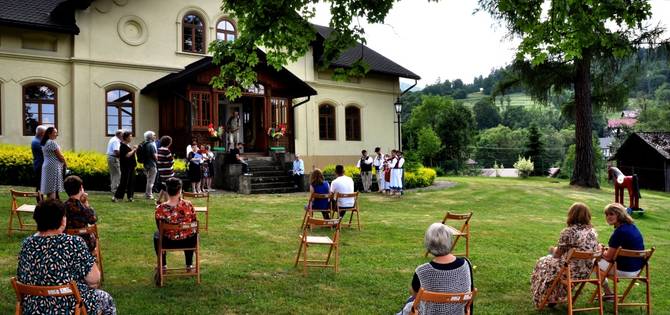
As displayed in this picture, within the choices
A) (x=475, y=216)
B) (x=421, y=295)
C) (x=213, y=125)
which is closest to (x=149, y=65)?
(x=213, y=125)

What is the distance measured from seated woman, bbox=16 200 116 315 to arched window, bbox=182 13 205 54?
57.4ft

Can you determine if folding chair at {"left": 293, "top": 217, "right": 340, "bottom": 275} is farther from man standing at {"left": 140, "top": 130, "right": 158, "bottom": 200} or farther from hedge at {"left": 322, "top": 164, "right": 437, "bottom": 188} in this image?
hedge at {"left": 322, "top": 164, "right": 437, "bottom": 188}

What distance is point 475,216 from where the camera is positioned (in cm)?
1356

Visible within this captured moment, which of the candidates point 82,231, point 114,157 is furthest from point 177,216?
point 114,157

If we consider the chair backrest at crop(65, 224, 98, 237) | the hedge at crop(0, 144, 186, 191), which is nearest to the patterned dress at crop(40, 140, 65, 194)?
the chair backrest at crop(65, 224, 98, 237)

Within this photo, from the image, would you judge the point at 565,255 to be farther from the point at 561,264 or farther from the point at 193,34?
the point at 193,34

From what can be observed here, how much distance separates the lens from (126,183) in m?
12.3

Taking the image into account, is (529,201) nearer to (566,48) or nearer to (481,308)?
(566,48)

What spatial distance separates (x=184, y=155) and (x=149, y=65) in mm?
3647

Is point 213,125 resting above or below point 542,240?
above

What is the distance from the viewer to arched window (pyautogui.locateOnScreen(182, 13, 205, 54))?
2056cm

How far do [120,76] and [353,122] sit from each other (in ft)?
36.5

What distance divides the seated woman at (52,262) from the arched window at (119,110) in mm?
16229

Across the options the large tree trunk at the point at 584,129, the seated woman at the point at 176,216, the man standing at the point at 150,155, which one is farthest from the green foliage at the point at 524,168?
the seated woman at the point at 176,216
